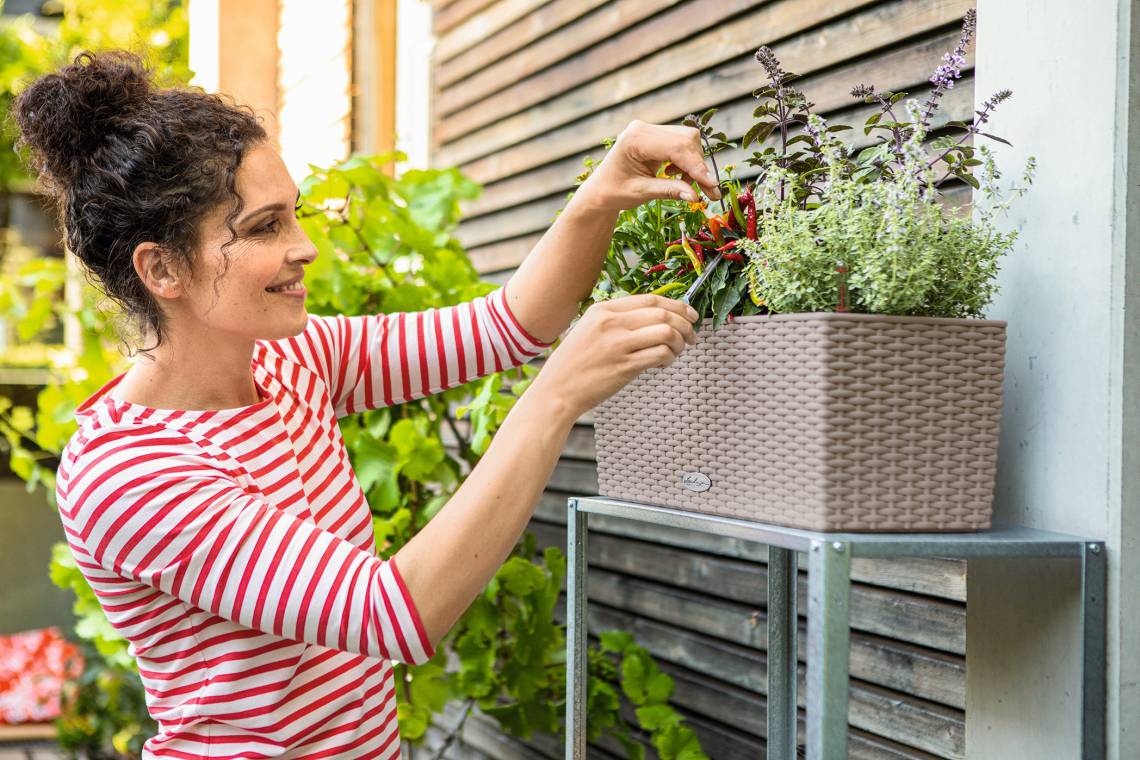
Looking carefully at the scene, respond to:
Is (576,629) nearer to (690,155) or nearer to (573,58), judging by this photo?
(690,155)

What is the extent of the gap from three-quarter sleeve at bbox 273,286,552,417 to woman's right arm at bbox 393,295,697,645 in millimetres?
432

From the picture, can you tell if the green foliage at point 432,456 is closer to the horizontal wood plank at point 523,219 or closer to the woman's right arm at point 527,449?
the horizontal wood plank at point 523,219

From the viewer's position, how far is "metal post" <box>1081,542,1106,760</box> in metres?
1.07

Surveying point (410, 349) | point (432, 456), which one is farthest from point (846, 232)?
point (432, 456)

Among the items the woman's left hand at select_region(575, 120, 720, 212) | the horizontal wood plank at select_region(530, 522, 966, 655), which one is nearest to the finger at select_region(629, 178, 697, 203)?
the woman's left hand at select_region(575, 120, 720, 212)

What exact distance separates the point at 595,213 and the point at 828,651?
0.57 meters

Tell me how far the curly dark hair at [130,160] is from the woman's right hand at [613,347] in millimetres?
444

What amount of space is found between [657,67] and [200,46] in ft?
8.20

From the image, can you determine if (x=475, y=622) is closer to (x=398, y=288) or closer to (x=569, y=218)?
(x=398, y=288)

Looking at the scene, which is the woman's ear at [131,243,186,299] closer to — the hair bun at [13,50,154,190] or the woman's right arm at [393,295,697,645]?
the hair bun at [13,50,154,190]

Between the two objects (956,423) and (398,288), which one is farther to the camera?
(398,288)

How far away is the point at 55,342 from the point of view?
6.02 metres

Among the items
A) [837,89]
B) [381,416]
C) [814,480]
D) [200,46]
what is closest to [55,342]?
[200,46]

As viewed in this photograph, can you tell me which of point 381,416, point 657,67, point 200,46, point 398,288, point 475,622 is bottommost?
point 475,622
